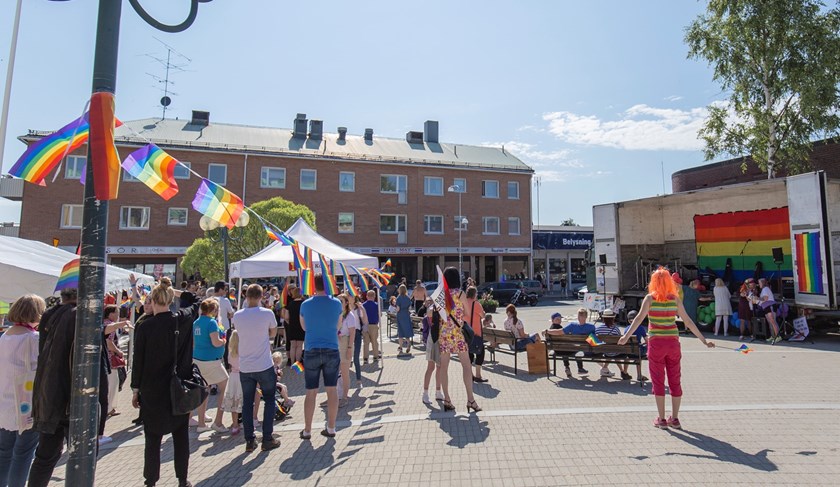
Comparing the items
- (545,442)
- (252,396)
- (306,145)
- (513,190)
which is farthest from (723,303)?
(306,145)

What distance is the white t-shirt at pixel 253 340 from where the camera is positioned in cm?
492

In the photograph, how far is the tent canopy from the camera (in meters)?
10.4

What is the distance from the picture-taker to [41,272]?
6254mm

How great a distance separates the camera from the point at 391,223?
35.2m

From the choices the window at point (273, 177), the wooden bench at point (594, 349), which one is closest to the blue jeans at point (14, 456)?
the wooden bench at point (594, 349)

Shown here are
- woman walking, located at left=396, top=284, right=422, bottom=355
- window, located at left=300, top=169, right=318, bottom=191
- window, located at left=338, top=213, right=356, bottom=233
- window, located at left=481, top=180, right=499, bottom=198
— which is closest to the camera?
woman walking, located at left=396, top=284, right=422, bottom=355

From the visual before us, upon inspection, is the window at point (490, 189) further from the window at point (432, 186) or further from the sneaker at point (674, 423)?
the sneaker at point (674, 423)

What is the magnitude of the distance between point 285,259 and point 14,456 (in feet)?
24.7

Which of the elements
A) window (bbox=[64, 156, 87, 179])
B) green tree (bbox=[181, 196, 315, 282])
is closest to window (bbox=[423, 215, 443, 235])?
green tree (bbox=[181, 196, 315, 282])

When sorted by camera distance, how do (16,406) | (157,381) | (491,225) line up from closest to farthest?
(16,406), (157,381), (491,225)

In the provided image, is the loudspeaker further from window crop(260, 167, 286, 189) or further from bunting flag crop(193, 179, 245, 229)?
window crop(260, 167, 286, 189)

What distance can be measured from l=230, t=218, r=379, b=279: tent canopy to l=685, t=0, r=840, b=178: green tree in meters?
16.6

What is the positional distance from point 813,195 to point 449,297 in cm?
1031

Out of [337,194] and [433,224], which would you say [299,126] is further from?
[433,224]
